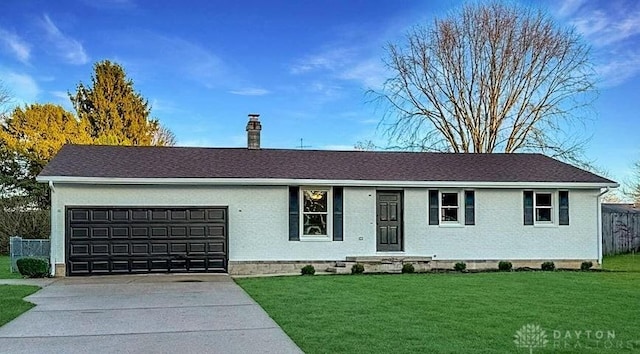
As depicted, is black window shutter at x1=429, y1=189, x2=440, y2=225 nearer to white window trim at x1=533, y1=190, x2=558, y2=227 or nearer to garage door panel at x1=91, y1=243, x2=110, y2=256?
white window trim at x1=533, y1=190, x2=558, y2=227

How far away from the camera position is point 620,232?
24562 millimetres

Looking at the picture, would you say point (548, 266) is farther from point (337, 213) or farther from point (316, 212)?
point (316, 212)

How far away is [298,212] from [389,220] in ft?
9.11

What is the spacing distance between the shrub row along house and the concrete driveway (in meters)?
3.12

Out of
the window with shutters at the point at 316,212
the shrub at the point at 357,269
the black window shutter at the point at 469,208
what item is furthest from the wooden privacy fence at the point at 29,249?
the black window shutter at the point at 469,208

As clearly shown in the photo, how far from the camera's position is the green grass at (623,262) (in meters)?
18.8

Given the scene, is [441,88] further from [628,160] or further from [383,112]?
[628,160]

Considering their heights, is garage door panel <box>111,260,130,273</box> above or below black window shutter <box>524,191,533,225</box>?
below

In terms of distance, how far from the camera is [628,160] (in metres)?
33.0

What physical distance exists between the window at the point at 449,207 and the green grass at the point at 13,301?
36.7 feet

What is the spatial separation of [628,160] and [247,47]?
22.2m

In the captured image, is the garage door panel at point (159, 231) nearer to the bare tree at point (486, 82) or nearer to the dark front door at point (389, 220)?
the dark front door at point (389, 220)

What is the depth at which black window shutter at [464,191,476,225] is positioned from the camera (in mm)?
18422

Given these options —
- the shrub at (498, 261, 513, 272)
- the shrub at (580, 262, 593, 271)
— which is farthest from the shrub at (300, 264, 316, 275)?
the shrub at (580, 262, 593, 271)
